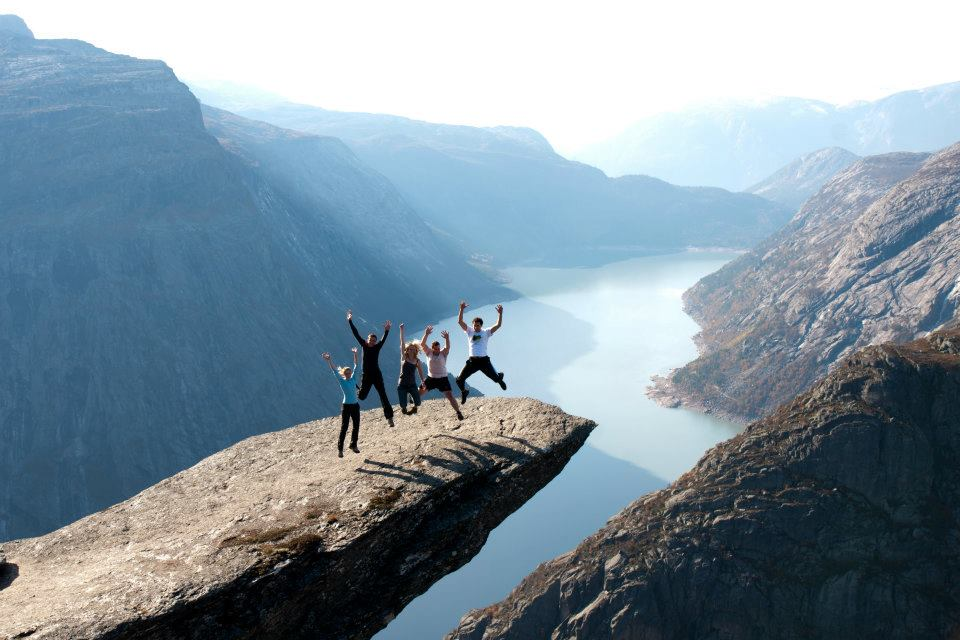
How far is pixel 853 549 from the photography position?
2884 inches

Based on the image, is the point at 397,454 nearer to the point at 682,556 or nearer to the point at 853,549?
the point at 682,556

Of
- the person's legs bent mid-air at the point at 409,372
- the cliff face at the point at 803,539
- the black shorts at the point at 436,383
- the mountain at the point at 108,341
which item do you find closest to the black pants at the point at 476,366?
the black shorts at the point at 436,383

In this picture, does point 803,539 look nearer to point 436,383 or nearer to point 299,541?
point 436,383

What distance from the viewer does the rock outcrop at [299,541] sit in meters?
19.6

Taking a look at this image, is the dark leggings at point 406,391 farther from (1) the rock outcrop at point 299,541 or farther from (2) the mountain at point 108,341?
(2) the mountain at point 108,341

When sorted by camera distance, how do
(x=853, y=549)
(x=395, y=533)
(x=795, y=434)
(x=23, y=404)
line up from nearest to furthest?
(x=395, y=533)
(x=853, y=549)
(x=795, y=434)
(x=23, y=404)

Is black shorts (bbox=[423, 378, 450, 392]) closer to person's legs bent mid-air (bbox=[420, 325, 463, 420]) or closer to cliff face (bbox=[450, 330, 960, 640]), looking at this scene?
person's legs bent mid-air (bbox=[420, 325, 463, 420])

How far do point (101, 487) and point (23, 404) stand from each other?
29385mm

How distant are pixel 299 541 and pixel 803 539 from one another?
2721 inches

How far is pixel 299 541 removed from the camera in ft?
70.0

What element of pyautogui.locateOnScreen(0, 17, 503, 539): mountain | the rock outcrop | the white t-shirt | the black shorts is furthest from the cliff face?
pyautogui.locateOnScreen(0, 17, 503, 539): mountain

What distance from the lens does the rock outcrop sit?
64.3ft

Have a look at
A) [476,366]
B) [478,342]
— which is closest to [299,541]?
[476,366]

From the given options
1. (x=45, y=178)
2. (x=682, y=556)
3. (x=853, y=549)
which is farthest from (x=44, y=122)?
(x=853, y=549)
